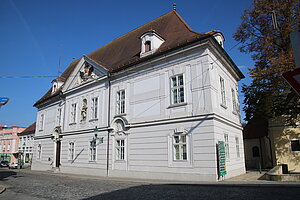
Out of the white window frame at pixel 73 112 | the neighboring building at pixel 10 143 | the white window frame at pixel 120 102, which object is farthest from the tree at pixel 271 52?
the neighboring building at pixel 10 143

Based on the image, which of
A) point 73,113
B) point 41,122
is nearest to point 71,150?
point 73,113

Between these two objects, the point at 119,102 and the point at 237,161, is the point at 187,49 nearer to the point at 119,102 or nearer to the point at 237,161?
the point at 119,102

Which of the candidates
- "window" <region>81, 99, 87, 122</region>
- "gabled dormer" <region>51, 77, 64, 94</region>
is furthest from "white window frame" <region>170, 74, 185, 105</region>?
"gabled dormer" <region>51, 77, 64, 94</region>

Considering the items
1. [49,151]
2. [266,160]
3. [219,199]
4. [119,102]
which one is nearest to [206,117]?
[219,199]

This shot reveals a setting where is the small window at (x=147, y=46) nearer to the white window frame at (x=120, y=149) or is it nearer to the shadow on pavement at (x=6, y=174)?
the white window frame at (x=120, y=149)

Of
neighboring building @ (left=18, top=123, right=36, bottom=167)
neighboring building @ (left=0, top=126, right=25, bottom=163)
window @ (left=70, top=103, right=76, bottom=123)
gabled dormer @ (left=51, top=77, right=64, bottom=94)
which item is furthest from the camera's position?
neighboring building @ (left=0, top=126, right=25, bottom=163)

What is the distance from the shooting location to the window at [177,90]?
48.0 feet

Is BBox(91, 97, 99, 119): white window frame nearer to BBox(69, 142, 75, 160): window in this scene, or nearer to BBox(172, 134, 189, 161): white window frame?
BBox(69, 142, 75, 160): window

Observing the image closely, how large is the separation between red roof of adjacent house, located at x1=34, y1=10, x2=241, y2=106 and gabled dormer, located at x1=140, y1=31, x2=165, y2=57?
443 mm

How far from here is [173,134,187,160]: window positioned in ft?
44.8

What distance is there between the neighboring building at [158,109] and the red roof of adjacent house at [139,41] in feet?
0.40

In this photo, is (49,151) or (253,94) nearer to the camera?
(253,94)

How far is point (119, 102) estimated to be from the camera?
18547mm

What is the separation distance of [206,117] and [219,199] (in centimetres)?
567
